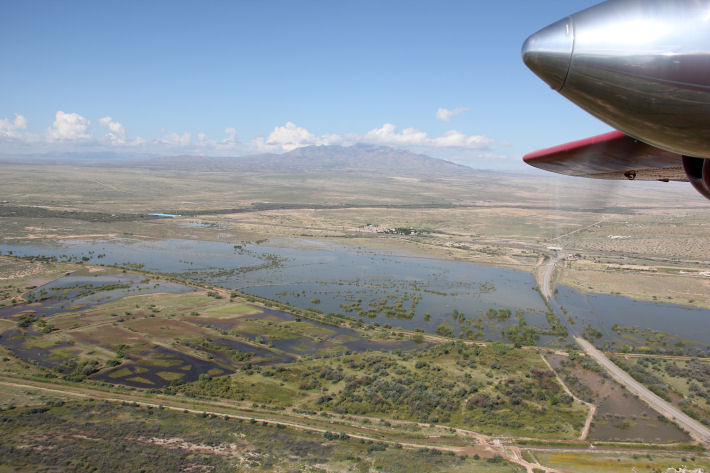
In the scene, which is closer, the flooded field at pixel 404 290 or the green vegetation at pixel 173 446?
the green vegetation at pixel 173 446

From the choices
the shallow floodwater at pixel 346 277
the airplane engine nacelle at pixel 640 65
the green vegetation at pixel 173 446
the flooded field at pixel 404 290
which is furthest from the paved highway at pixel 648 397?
the airplane engine nacelle at pixel 640 65

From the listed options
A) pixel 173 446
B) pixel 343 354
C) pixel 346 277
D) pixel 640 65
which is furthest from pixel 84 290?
pixel 640 65

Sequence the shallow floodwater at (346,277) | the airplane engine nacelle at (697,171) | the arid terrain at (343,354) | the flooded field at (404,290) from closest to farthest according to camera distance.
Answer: the airplane engine nacelle at (697,171) → the arid terrain at (343,354) → the flooded field at (404,290) → the shallow floodwater at (346,277)

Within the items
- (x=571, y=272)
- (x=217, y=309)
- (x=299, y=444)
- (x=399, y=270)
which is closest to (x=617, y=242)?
(x=571, y=272)

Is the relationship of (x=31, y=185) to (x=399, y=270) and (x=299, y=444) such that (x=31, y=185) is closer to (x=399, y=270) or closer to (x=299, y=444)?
(x=399, y=270)

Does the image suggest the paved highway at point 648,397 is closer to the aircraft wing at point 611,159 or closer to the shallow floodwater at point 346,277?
the shallow floodwater at point 346,277

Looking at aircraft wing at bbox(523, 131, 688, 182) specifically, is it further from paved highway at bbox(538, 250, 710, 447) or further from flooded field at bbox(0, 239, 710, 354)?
flooded field at bbox(0, 239, 710, 354)

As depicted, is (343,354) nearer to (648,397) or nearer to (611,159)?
(648,397)
